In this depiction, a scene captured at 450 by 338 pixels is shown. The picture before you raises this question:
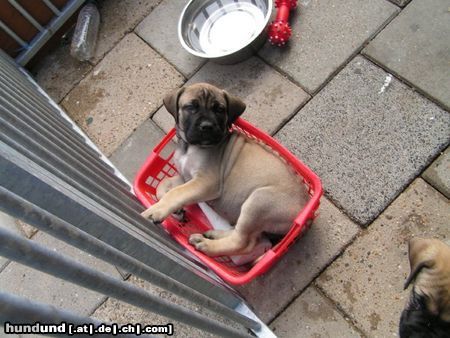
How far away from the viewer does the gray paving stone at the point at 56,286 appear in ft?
10.7

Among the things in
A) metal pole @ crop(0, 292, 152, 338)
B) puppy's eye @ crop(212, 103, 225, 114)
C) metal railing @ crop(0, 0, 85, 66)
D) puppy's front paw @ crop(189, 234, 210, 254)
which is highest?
metal pole @ crop(0, 292, 152, 338)

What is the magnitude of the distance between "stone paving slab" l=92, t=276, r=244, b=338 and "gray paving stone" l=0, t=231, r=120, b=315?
9 centimetres

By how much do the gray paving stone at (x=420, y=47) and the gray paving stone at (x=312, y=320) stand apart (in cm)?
158

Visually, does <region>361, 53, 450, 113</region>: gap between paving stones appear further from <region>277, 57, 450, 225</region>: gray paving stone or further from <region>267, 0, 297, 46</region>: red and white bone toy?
<region>267, 0, 297, 46</region>: red and white bone toy

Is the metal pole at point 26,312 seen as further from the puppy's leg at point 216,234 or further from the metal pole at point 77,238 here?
the puppy's leg at point 216,234

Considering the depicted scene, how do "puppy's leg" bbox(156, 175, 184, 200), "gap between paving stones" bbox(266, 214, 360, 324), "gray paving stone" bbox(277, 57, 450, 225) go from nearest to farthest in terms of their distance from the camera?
"gap between paving stones" bbox(266, 214, 360, 324) < "gray paving stone" bbox(277, 57, 450, 225) < "puppy's leg" bbox(156, 175, 184, 200)

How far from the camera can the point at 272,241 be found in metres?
2.95

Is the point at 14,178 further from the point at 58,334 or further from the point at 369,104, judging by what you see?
the point at 369,104

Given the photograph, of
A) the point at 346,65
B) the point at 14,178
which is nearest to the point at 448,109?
the point at 346,65

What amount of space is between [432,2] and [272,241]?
220 cm

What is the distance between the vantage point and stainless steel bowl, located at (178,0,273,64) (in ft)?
12.2

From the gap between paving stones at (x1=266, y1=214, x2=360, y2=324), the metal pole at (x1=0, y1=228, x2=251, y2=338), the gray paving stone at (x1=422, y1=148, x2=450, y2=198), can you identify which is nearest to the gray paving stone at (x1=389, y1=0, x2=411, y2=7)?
the gray paving stone at (x1=422, y1=148, x2=450, y2=198)

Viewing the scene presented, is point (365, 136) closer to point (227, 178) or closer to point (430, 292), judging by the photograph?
point (227, 178)

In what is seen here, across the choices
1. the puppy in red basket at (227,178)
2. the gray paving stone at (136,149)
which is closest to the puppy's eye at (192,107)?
the puppy in red basket at (227,178)
